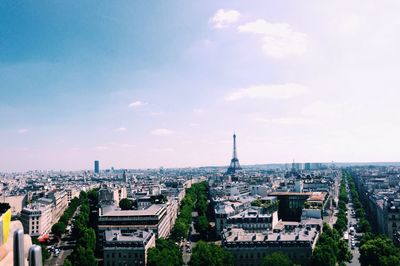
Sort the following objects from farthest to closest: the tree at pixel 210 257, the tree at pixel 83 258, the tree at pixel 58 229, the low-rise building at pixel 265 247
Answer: the tree at pixel 58 229 < the low-rise building at pixel 265 247 < the tree at pixel 83 258 < the tree at pixel 210 257

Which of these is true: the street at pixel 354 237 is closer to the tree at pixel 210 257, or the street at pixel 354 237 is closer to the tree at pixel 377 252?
the tree at pixel 377 252

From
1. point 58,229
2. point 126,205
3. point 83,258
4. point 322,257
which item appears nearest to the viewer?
point 322,257

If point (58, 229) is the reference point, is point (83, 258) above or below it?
above

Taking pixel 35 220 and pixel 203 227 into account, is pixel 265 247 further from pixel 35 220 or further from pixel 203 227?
pixel 35 220

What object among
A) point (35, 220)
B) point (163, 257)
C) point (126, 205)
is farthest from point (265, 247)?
point (126, 205)

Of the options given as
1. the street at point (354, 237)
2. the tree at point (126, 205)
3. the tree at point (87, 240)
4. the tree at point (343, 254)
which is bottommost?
the street at point (354, 237)

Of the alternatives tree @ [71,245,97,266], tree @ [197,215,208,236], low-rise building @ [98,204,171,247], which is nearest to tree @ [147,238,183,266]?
tree @ [71,245,97,266]

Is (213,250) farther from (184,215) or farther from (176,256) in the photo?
(184,215)

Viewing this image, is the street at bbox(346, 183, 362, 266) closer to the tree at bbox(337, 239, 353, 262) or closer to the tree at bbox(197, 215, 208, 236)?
the tree at bbox(337, 239, 353, 262)

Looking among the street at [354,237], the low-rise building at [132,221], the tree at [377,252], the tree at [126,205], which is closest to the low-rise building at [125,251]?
the low-rise building at [132,221]
